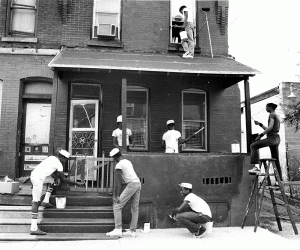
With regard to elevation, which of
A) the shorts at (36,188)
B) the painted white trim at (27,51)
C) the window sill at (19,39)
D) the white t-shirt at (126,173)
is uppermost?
the window sill at (19,39)

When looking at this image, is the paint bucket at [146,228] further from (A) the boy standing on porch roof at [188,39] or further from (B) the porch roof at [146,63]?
(A) the boy standing on porch roof at [188,39]

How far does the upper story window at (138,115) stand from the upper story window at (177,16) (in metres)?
2.23

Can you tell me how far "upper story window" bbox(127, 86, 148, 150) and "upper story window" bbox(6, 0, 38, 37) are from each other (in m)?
3.79

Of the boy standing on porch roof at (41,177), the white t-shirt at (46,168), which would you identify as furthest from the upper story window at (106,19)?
the white t-shirt at (46,168)

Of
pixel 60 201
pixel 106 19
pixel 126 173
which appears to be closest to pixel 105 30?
pixel 106 19

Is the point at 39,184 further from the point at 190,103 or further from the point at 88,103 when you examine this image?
the point at 190,103

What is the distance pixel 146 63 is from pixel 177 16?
10.8ft

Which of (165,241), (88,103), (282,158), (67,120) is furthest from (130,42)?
(282,158)

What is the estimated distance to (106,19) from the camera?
10.8 m

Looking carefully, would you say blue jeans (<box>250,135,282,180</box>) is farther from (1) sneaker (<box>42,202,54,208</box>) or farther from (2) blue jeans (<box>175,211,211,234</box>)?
(1) sneaker (<box>42,202,54,208</box>)

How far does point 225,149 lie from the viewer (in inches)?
→ 424

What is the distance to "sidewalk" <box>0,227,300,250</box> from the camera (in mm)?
6184

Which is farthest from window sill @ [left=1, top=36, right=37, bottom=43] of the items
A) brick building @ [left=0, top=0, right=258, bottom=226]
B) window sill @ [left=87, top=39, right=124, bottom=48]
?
window sill @ [left=87, top=39, right=124, bottom=48]

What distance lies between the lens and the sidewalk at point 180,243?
20.3ft
